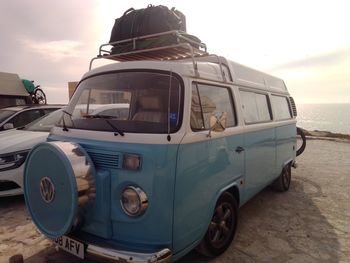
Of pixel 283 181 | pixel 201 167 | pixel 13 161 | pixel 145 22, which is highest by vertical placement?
pixel 145 22

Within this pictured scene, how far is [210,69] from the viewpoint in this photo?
144 inches

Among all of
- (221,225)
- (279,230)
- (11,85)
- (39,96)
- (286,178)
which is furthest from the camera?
(39,96)

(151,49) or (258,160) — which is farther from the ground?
(151,49)

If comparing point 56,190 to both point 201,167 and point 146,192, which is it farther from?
point 201,167

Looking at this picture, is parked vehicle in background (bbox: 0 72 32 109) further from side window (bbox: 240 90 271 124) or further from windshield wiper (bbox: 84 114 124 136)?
side window (bbox: 240 90 271 124)

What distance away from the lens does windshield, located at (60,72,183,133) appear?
2.99 m

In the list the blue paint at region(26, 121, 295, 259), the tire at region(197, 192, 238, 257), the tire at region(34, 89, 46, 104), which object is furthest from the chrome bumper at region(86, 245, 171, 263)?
the tire at region(34, 89, 46, 104)

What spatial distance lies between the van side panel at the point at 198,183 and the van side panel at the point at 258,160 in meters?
0.69

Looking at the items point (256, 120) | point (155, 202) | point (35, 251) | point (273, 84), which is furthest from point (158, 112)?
point (273, 84)

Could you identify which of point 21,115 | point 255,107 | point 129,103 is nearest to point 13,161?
point 21,115

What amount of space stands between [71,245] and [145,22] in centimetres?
284

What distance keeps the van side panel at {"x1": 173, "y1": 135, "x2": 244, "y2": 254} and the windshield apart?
37 cm

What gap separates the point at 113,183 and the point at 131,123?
0.60 meters

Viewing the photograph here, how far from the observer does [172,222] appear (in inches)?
110
